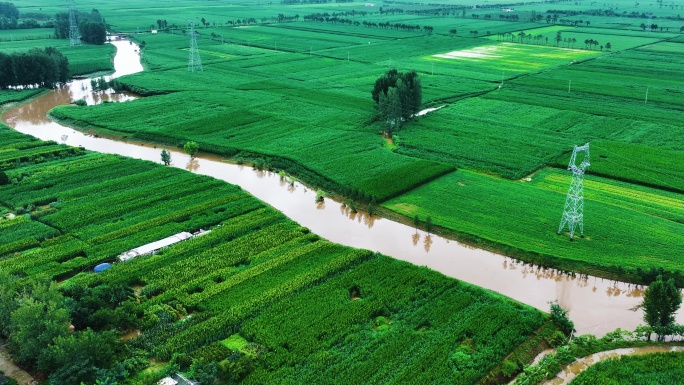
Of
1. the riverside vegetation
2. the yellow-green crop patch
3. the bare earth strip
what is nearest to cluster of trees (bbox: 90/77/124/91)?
the riverside vegetation

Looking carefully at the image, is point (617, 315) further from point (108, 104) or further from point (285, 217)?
point (108, 104)

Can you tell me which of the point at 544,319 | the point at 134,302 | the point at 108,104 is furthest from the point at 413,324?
the point at 108,104

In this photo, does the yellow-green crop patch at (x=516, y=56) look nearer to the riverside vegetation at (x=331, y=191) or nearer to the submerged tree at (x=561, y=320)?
the riverside vegetation at (x=331, y=191)

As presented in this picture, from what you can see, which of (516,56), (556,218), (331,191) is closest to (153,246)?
(331,191)

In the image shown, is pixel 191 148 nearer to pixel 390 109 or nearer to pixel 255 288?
pixel 390 109

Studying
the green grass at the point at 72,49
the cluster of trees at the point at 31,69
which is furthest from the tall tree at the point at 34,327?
the green grass at the point at 72,49

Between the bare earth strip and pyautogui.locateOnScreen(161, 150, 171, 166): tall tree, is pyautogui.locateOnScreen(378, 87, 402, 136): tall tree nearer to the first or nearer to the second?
pyautogui.locateOnScreen(161, 150, 171, 166): tall tree

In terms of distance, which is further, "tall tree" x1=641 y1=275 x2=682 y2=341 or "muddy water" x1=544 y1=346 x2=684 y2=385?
"tall tree" x1=641 y1=275 x2=682 y2=341
